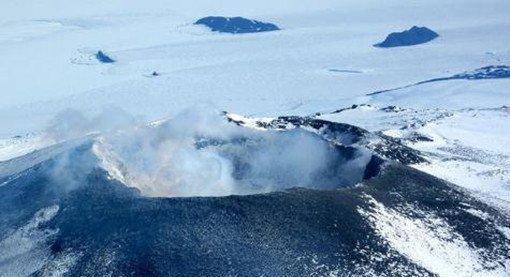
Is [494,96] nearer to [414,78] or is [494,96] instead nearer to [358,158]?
[414,78]

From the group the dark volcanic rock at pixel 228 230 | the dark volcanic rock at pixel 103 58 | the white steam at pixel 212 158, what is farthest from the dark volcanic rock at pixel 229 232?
the dark volcanic rock at pixel 103 58

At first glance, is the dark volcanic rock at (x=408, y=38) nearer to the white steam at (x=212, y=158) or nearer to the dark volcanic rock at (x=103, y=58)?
the dark volcanic rock at (x=103, y=58)

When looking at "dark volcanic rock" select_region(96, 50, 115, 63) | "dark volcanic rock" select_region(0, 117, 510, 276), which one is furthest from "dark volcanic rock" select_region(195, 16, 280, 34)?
"dark volcanic rock" select_region(0, 117, 510, 276)

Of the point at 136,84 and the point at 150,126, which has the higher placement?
the point at 150,126

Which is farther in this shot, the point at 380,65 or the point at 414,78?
the point at 380,65

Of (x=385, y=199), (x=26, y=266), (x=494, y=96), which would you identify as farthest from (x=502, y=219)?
(x=494, y=96)

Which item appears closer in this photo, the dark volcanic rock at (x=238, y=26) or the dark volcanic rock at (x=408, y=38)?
the dark volcanic rock at (x=408, y=38)

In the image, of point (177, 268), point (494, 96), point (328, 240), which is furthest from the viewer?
point (494, 96)

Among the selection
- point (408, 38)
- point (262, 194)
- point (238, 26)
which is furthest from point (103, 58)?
point (262, 194)

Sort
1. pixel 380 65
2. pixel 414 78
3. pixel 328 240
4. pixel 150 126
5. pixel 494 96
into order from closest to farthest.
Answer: pixel 328 240, pixel 150 126, pixel 494 96, pixel 414 78, pixel 380 65
